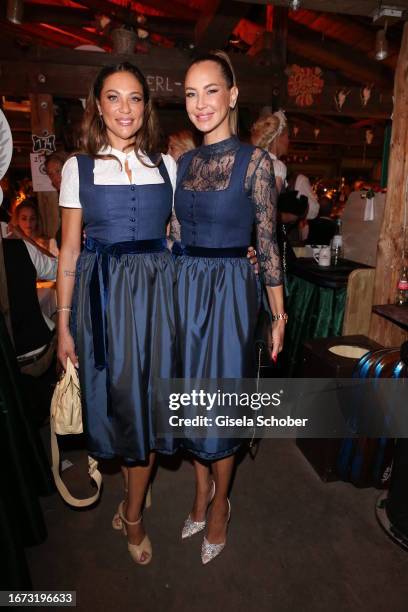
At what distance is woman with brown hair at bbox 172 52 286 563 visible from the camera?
160cm

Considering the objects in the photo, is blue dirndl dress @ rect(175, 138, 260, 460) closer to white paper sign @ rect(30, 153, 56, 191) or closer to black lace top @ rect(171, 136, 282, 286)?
black lace top @ rect(171, 136, 282, 286)

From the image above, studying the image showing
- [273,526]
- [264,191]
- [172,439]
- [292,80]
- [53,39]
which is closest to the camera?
[264,191]

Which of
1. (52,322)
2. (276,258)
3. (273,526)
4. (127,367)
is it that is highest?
(276,258)

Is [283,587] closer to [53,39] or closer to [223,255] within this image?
[223,255]

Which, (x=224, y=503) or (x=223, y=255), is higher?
(x=223, y=255)

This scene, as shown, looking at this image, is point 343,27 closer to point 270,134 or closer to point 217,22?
point 217,22

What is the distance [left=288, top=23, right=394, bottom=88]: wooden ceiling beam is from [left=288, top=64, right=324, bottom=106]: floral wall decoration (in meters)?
1.04

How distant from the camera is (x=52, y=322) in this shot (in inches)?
117

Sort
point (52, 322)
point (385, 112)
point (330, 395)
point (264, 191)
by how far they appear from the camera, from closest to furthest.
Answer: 1. point (264, 191)
2. point (330, 395)
3. point (52, 322)
4. point (385, 112)

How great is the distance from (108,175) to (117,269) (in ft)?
1.18

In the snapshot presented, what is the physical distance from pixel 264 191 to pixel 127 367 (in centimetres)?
85

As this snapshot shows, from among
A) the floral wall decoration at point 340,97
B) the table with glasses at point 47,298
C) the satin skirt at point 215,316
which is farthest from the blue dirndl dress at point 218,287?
the floral wall decoration at point 340,97

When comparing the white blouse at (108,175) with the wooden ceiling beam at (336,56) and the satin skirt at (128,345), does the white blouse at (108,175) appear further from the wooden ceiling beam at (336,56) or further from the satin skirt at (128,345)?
the wooden ceiling beam at (336,56)

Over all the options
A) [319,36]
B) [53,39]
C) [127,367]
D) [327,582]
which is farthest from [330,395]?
[53,39]
